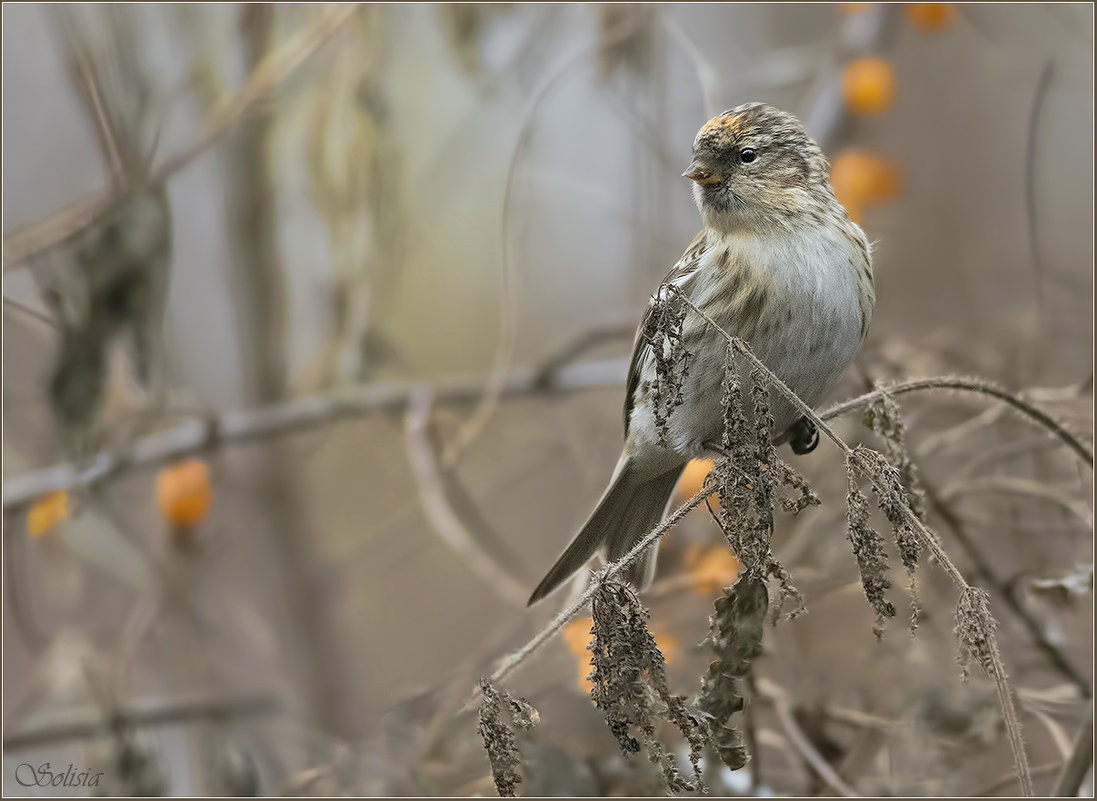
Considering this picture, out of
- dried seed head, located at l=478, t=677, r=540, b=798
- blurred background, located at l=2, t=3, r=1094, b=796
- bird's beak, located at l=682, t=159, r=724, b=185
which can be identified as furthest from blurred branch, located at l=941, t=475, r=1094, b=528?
dried seed head, located at l=478, t=677, r=540, b=798

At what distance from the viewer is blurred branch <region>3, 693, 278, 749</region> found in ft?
8.13

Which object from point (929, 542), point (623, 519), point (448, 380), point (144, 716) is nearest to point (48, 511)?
point (144, 716)

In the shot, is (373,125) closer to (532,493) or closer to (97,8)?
(97,8)

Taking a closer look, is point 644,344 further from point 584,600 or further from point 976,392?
point 584,600

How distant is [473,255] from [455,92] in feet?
4.23

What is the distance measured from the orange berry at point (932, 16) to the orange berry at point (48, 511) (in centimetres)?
307

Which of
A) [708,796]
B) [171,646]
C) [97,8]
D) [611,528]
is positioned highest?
[97,8]

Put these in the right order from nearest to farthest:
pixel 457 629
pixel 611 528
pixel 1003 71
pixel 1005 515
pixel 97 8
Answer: pixel 611 528, pixel 1005 515, pixel 97 8, pixel 1003 71, pixel 457 629

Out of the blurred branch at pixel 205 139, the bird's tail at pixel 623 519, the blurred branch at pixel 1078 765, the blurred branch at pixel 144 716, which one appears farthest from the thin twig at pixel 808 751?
the blurred branch at pixel 205 139

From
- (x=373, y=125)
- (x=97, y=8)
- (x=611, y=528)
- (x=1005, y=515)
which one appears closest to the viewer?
(x=611, y=528)

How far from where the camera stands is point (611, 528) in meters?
1.95

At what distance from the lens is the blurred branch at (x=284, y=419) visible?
2934mm

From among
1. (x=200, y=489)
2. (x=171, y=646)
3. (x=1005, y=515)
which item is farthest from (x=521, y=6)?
(x=171, y=646)

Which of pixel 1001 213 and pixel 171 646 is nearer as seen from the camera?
pixel 171 646
